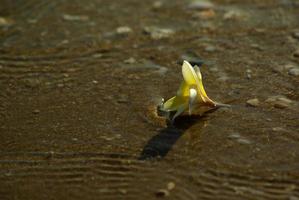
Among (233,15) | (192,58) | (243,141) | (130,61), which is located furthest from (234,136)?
(233,15)

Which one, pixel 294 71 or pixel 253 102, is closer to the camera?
pixel 253 102

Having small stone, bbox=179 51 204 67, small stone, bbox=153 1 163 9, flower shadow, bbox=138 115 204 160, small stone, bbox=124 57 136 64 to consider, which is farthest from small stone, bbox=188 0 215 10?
flower shadow, bbox=138 115 204 160

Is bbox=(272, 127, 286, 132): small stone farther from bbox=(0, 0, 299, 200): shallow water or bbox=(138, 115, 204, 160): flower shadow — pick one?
bbox=(138, 115, 204, 160): flower shadow

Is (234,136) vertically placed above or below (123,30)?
below

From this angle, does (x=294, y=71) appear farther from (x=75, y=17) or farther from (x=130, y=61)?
(x=75, y=17)

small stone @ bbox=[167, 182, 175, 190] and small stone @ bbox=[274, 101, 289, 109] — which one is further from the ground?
small stone @ bbox=[274, 101, 289, 109]

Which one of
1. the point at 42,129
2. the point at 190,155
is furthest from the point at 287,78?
the point at 42,129

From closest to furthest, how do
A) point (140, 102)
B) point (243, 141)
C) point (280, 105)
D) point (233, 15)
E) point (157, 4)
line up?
point (243, 141) → point (280, 105) → point (140, 102) → point (233, 15) → point (157, 4)
